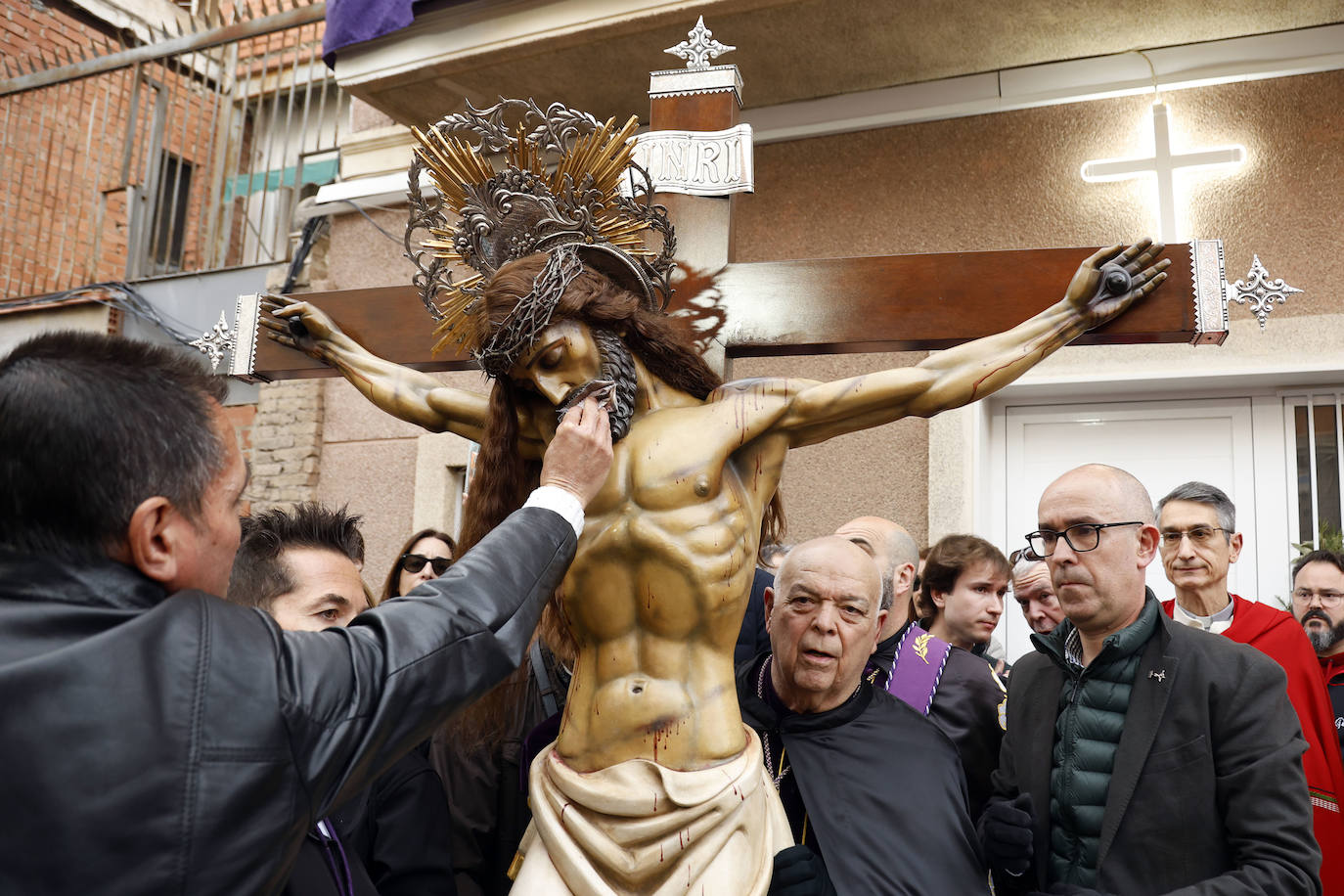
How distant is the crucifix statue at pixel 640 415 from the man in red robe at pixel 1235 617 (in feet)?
4.34

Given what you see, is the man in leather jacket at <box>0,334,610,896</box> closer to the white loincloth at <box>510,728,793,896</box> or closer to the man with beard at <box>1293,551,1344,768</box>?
the white loincloth at <box>510,728,793,896</box>

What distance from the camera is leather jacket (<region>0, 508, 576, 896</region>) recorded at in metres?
1.38

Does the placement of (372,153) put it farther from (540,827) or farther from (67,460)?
(67,460)

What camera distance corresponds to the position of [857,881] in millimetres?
2521

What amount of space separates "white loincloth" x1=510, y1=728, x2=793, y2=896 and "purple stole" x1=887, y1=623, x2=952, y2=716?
0.83 m

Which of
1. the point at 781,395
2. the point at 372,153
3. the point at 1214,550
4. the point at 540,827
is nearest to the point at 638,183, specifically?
the point at 781,395

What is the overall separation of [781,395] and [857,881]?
1.05 m

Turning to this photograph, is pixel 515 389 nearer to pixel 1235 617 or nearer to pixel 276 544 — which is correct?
pixel 276 544

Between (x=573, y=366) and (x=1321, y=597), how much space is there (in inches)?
118

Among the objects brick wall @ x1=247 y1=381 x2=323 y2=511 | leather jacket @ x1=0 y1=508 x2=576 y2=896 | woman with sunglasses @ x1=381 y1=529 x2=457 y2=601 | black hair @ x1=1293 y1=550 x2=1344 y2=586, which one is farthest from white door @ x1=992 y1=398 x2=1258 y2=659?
leather jacket @ x1=0 y1=508 x2=576 y2=896

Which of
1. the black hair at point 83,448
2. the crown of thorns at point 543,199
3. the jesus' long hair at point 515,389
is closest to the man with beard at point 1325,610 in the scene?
the jesus' long hair at point 515,389

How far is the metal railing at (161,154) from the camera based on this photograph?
318 inches

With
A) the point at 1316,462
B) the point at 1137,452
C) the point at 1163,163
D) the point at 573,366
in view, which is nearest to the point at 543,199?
the point at 573,366

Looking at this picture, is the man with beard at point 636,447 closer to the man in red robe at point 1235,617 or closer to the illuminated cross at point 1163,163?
the man in red robe at point 1235,617
